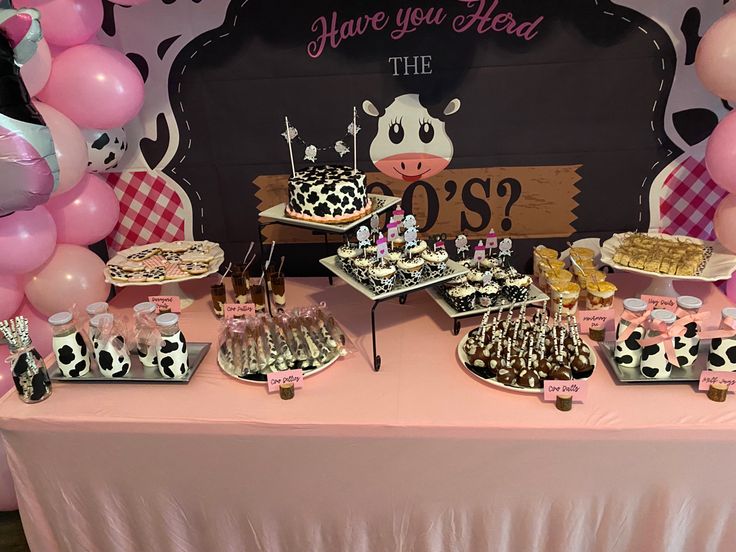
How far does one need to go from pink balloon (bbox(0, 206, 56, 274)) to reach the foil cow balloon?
22 cm

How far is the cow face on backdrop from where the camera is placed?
2225mm

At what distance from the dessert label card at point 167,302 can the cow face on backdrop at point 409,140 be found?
918 millimetres

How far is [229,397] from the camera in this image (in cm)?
171

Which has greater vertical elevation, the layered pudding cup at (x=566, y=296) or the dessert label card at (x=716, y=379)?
the layered pudding cup at (x=566, y=296)

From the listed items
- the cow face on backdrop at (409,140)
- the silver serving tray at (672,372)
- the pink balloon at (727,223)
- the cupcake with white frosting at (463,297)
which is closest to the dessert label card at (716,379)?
the silver serving tray at (672,372)

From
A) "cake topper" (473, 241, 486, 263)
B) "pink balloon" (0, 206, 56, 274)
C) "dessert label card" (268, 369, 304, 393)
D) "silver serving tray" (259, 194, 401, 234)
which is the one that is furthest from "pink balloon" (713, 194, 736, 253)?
"pink balloon" (0, 206, 56, 274)

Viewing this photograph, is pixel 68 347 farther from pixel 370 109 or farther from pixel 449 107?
pixel 449 107

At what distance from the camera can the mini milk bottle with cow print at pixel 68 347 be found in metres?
1.76

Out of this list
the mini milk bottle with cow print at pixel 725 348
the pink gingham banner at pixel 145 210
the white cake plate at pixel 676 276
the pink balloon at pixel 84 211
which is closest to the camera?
the mini milk bottle with cow print at pixel 725 348

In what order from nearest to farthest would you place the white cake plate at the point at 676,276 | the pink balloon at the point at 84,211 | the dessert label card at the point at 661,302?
1. the dessert label card at the point at 661,302
2. the white cake plate at the point at 676,276
3. the pink balloon at the point at 84,211

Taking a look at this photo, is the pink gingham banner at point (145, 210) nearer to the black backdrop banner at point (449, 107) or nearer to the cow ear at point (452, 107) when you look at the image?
the black backdrop banner at point (449, 107)

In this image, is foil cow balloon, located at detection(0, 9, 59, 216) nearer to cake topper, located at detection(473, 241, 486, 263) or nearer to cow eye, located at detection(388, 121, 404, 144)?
cow eye, located at detection(388, 121, 404, 144)

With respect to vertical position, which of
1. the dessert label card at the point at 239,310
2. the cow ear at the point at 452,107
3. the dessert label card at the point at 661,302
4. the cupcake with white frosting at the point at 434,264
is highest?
the cow ear at the point at 452,107

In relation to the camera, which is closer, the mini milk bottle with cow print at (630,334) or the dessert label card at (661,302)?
the mini milk bottle with cow print at (630,334)
